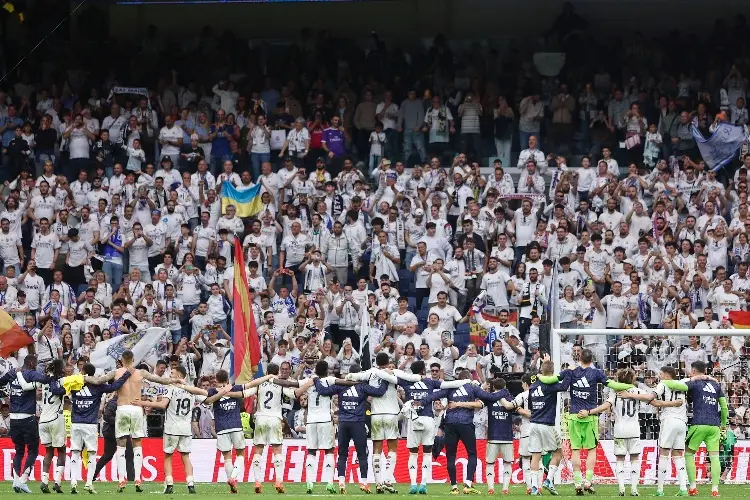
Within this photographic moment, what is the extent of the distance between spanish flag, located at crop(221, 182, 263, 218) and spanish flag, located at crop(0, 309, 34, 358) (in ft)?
25.3

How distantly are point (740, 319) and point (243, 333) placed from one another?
938 cm

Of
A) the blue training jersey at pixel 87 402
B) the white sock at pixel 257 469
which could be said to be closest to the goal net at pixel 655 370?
the white sock at pixel 257 469

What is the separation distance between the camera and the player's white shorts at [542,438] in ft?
71.3

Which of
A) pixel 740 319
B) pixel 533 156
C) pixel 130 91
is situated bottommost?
pixel 740 319

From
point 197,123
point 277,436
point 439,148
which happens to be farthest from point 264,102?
point 277,436

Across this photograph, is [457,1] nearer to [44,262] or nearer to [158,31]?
[158,31]

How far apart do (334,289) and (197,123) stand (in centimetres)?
696

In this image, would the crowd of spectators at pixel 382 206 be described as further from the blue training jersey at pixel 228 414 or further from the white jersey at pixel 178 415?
the white jersey at pixel 178 415

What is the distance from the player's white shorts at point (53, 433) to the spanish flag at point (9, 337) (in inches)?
104

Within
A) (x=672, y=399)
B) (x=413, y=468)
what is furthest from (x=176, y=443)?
(x=672, y=399)

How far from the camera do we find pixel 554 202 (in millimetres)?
30812

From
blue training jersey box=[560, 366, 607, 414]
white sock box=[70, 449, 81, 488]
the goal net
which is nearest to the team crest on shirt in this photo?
white sock box=[70, 449, 81, 488]

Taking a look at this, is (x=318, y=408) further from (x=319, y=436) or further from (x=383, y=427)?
(x=383, y=427)

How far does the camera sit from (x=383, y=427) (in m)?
22.0
